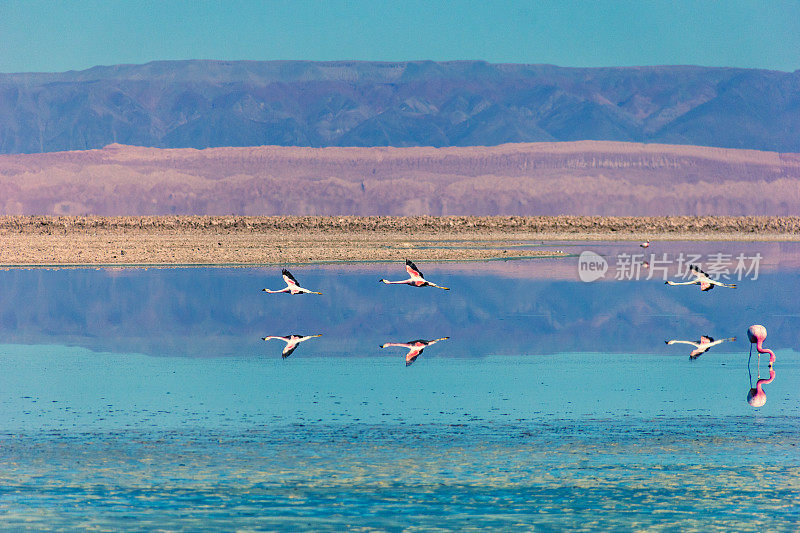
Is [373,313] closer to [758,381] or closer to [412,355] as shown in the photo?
[412,355]

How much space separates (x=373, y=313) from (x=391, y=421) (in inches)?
407

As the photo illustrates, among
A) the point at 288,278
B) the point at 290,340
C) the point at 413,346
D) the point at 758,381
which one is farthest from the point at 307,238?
the point at 758,381

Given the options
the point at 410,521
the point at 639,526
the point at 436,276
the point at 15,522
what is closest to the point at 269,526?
the point at 410,521

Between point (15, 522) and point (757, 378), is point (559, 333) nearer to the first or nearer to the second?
point (757, 378)

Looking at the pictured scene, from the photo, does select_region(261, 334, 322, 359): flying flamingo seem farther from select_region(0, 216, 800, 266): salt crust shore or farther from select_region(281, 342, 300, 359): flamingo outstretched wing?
select_region(0, 216, 800, 266): salt crust shore

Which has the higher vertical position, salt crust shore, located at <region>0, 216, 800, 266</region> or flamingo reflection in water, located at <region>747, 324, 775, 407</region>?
salt crust shore, located at <region>0, 216, 800, 266</region>

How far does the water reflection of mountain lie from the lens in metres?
17.5

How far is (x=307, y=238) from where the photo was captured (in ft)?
179

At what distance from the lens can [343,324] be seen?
19.8m

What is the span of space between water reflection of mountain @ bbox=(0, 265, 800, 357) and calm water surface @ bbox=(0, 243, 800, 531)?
12 centimetres

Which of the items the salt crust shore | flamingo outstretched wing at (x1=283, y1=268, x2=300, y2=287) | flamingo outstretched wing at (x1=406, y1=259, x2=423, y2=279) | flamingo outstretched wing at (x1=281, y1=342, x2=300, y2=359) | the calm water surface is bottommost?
the calm water surface

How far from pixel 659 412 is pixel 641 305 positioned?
39.8 ft

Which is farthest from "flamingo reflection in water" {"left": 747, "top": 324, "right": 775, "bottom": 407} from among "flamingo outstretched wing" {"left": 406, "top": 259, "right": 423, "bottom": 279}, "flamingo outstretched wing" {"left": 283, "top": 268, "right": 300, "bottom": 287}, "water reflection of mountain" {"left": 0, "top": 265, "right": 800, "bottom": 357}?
"flamingo outstretched wing" {"left": 283, "top": 268, "right": 300, "bottom": 287}


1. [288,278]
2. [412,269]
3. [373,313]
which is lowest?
[288,278]
